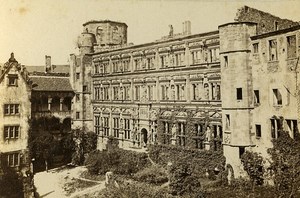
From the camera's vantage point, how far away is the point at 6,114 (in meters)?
14.5

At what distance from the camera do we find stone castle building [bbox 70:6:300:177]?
12.2 m

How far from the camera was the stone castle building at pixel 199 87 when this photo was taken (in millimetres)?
12242

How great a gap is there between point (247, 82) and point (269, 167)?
3.24 metres

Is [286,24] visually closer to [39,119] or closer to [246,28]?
[246,28]

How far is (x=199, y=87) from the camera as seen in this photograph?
1519cm

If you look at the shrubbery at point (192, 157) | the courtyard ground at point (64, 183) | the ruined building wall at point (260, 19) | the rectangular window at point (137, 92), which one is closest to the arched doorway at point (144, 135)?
the shrubbery at point (192, 157)

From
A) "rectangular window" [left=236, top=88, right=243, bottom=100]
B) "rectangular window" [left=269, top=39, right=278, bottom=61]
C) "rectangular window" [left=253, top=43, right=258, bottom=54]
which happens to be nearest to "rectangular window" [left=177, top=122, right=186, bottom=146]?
"rectangular window" [left=236, top=88, right=243, bottom=100]

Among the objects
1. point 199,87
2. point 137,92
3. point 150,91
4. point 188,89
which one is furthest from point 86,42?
point 199,87

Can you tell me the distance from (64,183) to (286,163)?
9.09m

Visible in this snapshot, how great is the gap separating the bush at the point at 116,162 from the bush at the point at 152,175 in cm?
63

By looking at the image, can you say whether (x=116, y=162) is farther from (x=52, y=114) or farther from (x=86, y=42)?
(x=86, y=42)

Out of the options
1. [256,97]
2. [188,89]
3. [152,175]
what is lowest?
[152,175]

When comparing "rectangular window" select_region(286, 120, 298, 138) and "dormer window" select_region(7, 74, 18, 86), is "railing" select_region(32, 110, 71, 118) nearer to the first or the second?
"dormer window" select_region(7, 74, 18, 86)

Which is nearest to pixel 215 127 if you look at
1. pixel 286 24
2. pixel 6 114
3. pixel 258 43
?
pixel 258 43
